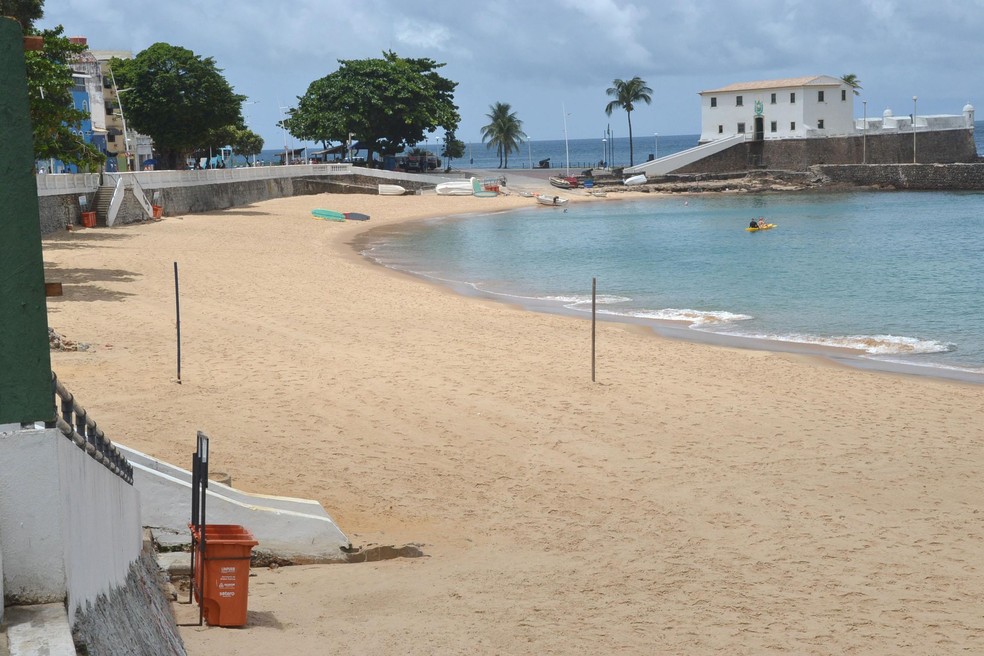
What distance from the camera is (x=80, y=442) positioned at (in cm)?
496

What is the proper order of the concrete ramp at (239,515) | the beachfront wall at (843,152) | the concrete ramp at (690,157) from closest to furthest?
the concrete ramp at (239,515) → the beachfront wall at (843,152) → the concrete ramp at (690,157)

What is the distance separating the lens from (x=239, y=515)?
29.6 ft

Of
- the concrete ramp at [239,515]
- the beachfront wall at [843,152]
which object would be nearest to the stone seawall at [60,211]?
the concrete ramp at [239,515]

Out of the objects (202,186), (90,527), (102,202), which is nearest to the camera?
(90,527)

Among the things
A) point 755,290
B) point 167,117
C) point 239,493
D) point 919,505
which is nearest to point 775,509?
point 919,505

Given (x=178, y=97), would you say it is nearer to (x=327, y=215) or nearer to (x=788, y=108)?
(x=327, y=215)

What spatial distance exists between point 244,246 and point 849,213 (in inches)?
1731

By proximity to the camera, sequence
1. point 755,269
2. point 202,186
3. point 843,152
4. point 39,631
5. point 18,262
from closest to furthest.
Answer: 1. point 39,631
2. point 18,262
3. point 755,269
4. point 202,186
5. point 843,152

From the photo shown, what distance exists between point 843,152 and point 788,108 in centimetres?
613

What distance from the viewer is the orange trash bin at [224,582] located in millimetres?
7211

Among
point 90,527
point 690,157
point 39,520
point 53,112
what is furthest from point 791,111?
point 39,520

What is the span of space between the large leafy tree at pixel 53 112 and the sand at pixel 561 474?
396 centimetres

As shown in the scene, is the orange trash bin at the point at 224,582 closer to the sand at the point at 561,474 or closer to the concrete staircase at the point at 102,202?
the sand at the point at 561,474

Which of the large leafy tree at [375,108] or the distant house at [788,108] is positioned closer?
the large leafy tree at [375,108]
